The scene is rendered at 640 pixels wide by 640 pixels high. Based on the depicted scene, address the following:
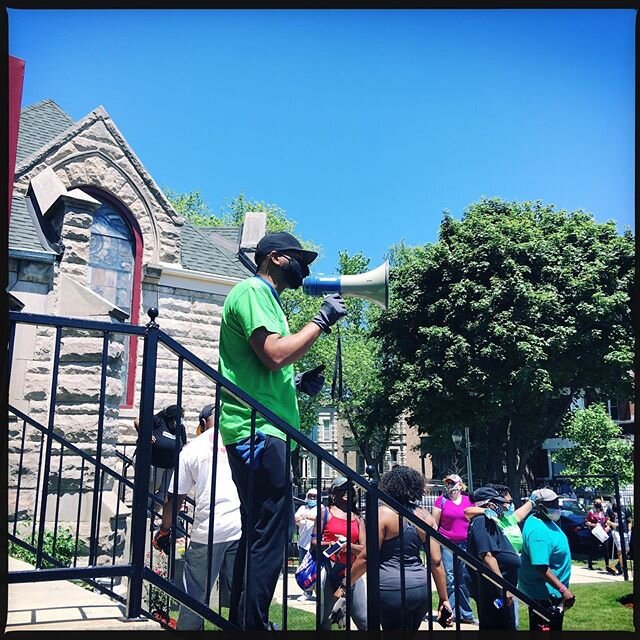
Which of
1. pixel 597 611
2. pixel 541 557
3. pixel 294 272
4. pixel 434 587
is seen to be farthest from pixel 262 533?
pixel 434 587

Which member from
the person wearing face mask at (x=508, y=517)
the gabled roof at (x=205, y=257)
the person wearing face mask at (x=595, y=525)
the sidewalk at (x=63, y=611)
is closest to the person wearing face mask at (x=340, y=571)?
the sidewalk at (x=63, y=611)

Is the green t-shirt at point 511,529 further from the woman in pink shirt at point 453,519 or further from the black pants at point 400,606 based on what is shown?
the black pants at point 400,606

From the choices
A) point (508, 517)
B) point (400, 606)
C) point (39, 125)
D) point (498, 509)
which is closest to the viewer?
point (400, 606)

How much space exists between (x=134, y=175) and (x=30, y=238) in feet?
10.4

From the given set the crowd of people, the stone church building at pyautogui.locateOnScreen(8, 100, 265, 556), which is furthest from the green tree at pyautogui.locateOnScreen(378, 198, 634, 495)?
the crowd of people

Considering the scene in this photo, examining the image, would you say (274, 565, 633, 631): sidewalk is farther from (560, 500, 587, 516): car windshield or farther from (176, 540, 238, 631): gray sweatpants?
(176, 540, 238, 631): gray sweatpants

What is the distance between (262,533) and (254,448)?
0.39 m

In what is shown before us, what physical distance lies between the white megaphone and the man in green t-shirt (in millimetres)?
301

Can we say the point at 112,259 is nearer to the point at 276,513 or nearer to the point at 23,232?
the point at 23,232

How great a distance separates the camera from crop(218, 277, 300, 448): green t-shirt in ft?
10.3

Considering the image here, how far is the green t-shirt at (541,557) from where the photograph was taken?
616cm

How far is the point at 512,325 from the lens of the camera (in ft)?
78.7

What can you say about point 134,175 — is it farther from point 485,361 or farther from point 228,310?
point 485,361

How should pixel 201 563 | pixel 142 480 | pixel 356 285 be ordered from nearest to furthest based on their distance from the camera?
pixel 142 480, pixel 356 285, pixel 201 563
